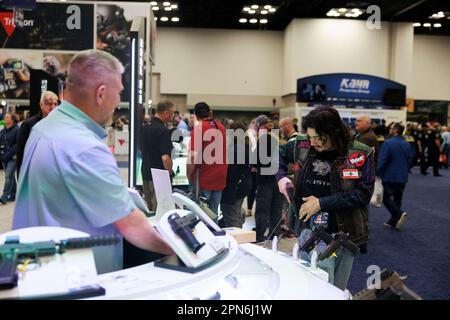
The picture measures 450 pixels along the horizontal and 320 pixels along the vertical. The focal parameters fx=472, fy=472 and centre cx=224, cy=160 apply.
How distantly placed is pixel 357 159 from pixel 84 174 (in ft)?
4.92

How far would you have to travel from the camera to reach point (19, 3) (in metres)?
5.04

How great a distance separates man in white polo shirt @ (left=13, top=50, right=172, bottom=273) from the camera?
57.2 inches

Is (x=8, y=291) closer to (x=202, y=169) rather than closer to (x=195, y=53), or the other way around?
(x=202, y=169)

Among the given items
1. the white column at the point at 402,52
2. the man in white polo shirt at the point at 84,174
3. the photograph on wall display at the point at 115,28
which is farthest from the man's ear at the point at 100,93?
the white column at the point at 402,52

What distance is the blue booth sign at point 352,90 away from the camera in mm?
13203

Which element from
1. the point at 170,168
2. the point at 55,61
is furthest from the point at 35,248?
the point at 55,61

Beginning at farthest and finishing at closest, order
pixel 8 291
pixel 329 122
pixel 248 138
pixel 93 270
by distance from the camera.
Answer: pixel 248 138, pixel 329 122, pixel 93 270, pixel 8 291

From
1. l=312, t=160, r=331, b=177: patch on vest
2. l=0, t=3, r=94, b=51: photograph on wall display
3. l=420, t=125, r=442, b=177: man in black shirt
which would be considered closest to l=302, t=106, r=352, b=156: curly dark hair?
l=312, t=160, r=331, b=177: patch on vest

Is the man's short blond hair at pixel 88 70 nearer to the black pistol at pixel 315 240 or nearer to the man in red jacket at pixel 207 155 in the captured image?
the black pistol at pixel 315 240

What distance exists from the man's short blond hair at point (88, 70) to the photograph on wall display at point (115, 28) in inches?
449

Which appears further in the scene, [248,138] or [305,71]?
[305,71]

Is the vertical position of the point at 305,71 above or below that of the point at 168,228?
above

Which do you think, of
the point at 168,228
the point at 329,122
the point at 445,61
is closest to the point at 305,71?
the point at 445,61

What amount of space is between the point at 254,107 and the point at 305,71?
355 centimetres
